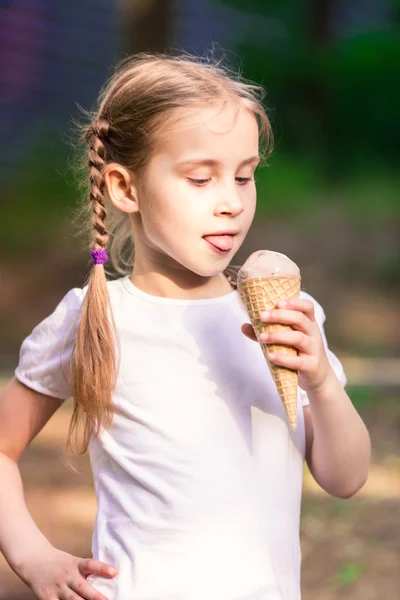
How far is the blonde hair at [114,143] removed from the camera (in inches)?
96.2

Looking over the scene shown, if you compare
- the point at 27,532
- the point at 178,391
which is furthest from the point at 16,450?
the point at 178,391

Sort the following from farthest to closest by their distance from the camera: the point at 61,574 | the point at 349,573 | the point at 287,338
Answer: the point at 349,573
the point at 61,574
the point at 287,338

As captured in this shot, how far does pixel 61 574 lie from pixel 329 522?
268cm

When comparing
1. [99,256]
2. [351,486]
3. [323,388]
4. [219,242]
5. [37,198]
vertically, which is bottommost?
[37,198]

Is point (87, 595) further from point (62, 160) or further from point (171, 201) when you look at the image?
point (62, 160)

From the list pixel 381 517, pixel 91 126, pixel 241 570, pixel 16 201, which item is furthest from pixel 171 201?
pixel 16 201

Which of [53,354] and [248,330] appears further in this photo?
[53,354]

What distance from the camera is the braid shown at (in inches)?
102

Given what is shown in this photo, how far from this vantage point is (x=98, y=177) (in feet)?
8.55

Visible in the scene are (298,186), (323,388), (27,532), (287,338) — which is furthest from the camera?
(298,186)

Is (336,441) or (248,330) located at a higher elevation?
(248,330)

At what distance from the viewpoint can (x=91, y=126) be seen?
2.69m

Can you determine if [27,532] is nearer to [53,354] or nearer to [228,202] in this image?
[53,354]

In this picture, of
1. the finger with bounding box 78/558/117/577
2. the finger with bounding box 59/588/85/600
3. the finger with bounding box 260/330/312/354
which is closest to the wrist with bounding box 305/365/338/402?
the finger with bounding box 260/330/312/354
